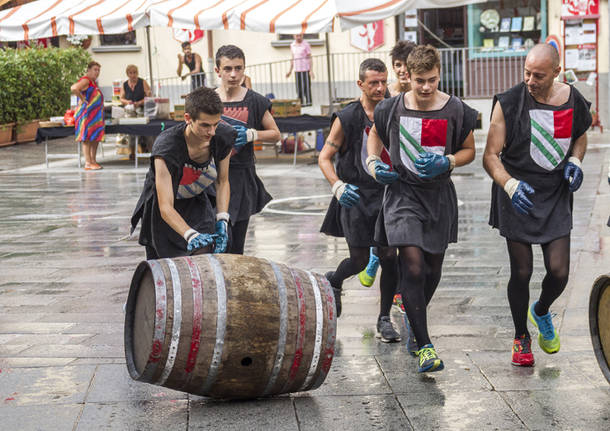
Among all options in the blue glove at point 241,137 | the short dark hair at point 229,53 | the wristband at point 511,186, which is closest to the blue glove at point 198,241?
the blue glove at point 241,137

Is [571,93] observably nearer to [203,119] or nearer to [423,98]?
[423,98]

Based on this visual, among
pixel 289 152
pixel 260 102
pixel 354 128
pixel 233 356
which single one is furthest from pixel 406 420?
pixel 289 152

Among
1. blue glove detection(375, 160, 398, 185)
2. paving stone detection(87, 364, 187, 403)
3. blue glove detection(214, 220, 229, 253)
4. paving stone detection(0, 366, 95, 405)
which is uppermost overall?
blue glove detection(375, 160, 398, 185)

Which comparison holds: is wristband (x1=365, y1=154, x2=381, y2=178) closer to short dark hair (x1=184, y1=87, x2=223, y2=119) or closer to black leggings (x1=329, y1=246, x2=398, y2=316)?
black leggings (x1=329, y1=246, x2=398, y2=316)

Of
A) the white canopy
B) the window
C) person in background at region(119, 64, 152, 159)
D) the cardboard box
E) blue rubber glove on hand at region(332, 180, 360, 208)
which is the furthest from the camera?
the window

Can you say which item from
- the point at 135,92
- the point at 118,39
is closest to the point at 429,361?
the point at 135,92

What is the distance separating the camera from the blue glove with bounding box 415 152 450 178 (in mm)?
5309

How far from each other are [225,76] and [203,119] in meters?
1.69

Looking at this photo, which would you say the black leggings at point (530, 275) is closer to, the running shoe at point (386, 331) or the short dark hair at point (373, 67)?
the running shoe at point (386, 331)

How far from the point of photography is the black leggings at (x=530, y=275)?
5.41 meters

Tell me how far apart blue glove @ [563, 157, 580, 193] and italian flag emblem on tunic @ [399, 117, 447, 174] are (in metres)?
0.64

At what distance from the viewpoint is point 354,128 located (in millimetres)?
6211

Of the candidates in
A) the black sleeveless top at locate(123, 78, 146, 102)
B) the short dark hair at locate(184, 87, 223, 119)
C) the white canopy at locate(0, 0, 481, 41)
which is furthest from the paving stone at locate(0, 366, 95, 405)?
the black sleeveless top at locate(123, 78, 146, 102)

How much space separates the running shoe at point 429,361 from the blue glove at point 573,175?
1.10 m
